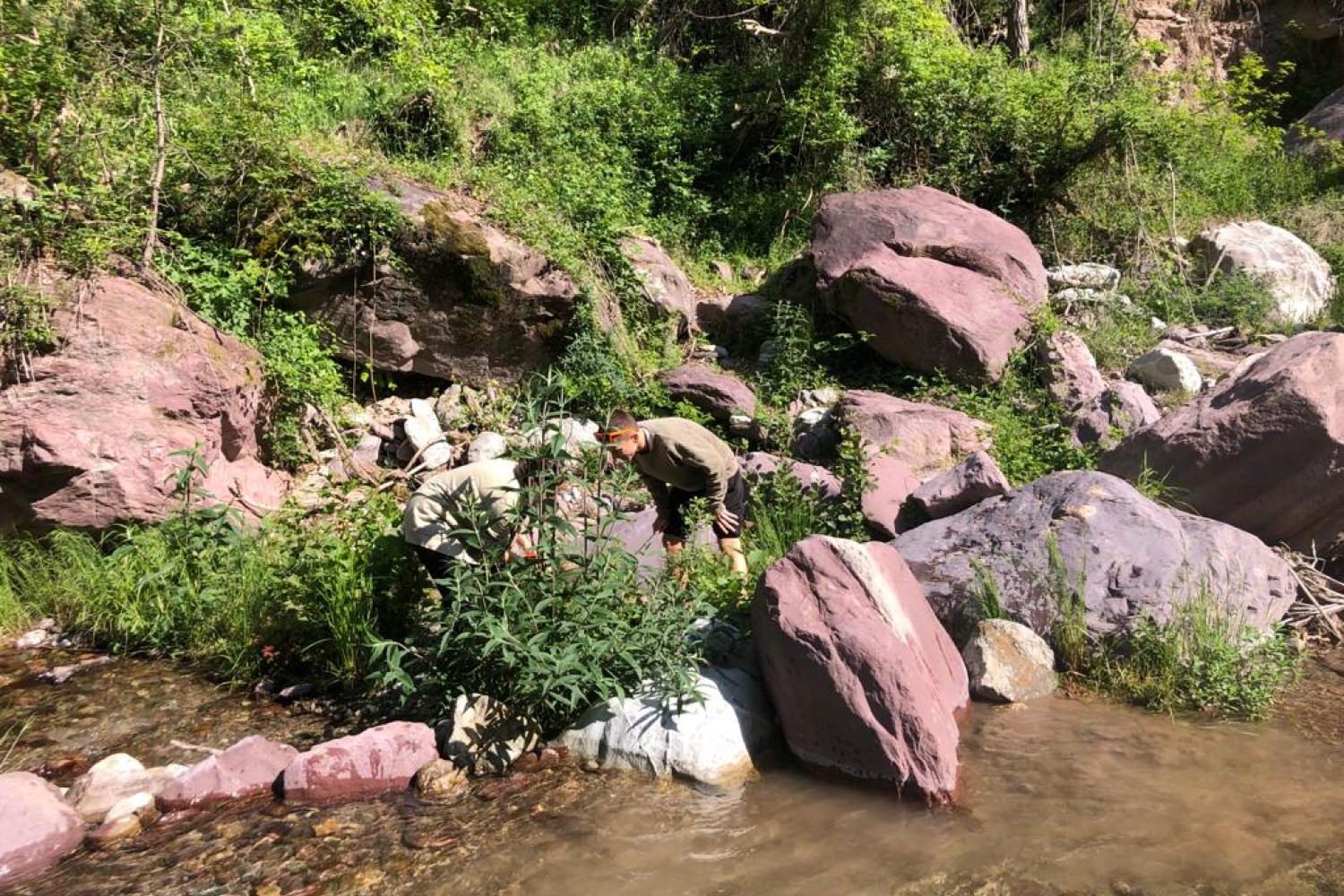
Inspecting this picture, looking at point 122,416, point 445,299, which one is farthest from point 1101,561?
point 122,416

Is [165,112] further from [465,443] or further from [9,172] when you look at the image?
[465,443]

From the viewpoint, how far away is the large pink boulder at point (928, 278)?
7664 mm

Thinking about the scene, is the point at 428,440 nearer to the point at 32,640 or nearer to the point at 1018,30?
the point at 32,640

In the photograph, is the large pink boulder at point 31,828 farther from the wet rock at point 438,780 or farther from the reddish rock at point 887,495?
the reddish rock at point 887,495

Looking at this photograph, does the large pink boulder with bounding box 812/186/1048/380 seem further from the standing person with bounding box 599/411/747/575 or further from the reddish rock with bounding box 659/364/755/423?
the standing person with bounding box 599/411/747/575

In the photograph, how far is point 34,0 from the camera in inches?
268

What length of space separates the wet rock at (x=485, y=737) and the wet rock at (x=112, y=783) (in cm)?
110

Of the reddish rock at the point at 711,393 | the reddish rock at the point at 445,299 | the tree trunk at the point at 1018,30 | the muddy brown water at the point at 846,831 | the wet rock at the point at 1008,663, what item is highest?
the tree trunk at the point at 1018,30

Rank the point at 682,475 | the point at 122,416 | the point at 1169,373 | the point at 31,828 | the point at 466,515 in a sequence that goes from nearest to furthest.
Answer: the point at 31,828, the point at 466,515, the point at 682,475, the point at 122,416, the point at 1169,373

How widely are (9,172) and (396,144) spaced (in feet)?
10.6

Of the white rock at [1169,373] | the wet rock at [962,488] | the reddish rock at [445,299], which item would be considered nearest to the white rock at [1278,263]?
the white rock at [1169,373]

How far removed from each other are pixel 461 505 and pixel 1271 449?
440cm

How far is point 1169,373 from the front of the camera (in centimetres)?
740

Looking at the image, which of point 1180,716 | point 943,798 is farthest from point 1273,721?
point 943,798
